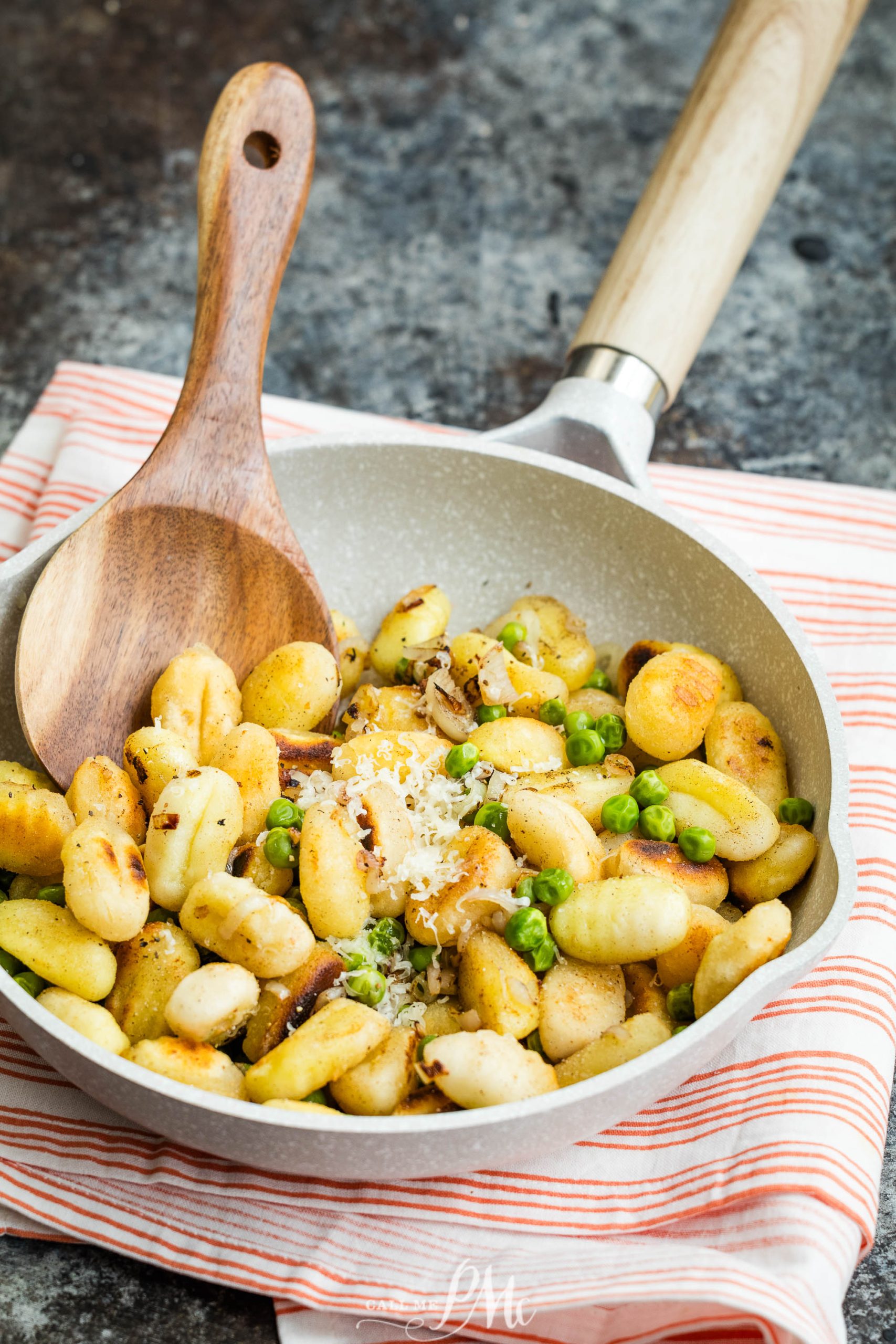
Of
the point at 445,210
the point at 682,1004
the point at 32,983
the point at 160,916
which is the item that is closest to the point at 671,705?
the point at 682,1004

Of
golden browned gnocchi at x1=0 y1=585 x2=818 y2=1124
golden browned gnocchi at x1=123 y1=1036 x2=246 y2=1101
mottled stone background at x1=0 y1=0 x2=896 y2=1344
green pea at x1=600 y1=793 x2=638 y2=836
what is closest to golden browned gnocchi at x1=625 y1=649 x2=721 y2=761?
golden browned gnocchi at x1=0 y1=585 x2=818 y2=1124

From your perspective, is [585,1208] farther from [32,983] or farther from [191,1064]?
[32,983]

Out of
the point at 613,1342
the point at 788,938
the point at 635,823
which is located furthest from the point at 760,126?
the point at 613,1342

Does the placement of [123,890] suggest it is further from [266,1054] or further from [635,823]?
[635,823]

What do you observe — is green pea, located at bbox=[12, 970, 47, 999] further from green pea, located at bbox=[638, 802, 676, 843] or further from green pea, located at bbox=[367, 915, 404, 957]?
green pea, located at bbox=[638, 802, 676, 843]

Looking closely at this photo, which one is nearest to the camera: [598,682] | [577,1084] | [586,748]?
[577,1084]

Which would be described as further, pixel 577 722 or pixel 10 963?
pixel 577 722

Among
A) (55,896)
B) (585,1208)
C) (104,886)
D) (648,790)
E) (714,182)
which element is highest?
(714,182)
